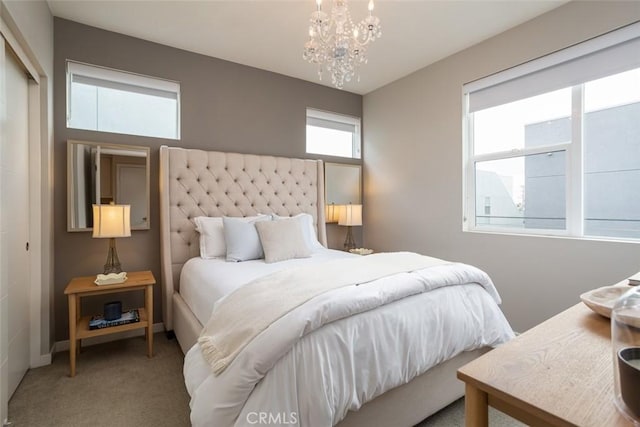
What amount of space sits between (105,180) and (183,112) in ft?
3.17

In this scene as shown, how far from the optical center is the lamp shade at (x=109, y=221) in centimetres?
228

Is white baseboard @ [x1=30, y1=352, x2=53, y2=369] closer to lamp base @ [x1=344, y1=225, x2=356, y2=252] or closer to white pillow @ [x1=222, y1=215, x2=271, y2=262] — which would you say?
white pillow @ [x1=222, y1=215, x2=271, y2=262]

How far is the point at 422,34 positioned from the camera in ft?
9.07

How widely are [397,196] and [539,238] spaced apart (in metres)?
1.55

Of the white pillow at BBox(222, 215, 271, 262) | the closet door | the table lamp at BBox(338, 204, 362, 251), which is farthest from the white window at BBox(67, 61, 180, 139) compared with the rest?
the table lamp at BBox(338, 204, 362, 251)

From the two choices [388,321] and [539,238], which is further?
[539,238]

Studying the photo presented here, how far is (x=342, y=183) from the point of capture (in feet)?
13.2

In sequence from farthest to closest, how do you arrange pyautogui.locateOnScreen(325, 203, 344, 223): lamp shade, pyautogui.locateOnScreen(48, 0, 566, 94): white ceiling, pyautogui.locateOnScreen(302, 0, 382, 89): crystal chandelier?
1. pyautogui.locateOnScreen(325, 203, 344, 223): lamp shade
2. pyautogui.locateOnScreen(48, 0, 566, 94): white ceiling
3. pyautogui.locateOnScreen(302, 0, 382, 89): crystal chandelier

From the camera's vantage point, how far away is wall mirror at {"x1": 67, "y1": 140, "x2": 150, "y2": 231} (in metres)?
2.50

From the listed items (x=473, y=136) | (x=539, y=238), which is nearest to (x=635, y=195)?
(x=539, y=238)

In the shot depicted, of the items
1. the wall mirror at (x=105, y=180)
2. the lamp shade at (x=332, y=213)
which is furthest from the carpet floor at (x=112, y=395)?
the lamp shade at (x=332, y=213)

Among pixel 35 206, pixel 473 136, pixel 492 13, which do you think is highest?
pixel 492 13

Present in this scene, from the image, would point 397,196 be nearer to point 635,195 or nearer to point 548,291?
point 548,291

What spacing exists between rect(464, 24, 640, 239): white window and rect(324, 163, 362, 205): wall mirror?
1462 mm
